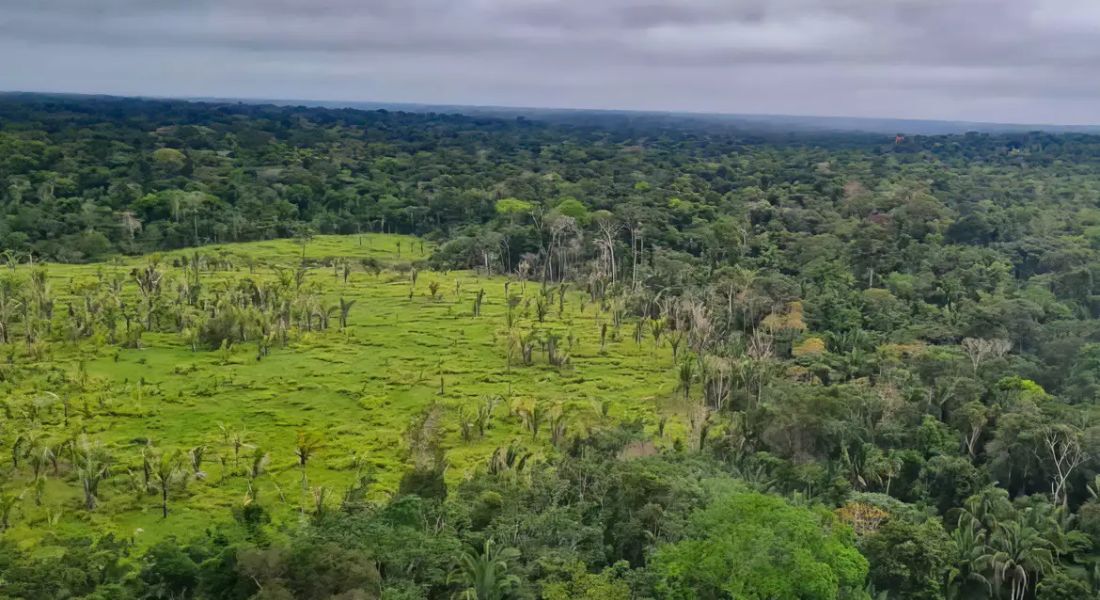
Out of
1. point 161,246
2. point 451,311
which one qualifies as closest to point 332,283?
point 451,311

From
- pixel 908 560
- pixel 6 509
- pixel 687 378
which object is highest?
pixel 908 560

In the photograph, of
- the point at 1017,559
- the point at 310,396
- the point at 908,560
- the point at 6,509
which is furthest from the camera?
the point at 310,396

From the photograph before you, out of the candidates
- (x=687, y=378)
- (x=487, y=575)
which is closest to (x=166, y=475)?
(x=487, y=575)

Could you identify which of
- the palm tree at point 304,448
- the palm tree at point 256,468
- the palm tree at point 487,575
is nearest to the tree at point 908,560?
the palm tree at point 487,575

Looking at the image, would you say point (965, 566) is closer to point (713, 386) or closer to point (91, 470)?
point (713, 386)

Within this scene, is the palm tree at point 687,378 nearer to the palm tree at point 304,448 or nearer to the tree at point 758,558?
the palm tree at point 304,448

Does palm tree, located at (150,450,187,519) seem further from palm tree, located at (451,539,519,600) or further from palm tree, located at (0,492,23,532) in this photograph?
palm tree, located at (451,539,519,600)

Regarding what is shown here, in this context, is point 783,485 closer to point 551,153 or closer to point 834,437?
point 834,437
